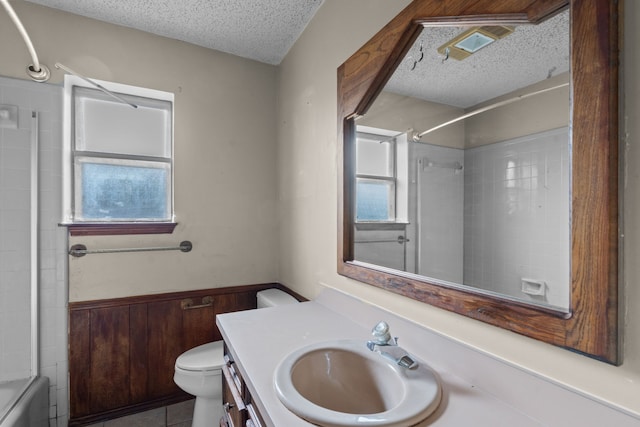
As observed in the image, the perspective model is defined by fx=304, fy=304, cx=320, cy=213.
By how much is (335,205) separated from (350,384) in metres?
0.81

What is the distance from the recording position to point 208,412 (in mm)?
1637

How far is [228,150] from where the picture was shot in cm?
216

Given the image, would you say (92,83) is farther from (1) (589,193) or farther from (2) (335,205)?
(1) (589,193)

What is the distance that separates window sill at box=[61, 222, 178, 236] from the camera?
1741 millimetres

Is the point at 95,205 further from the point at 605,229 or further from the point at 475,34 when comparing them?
the point at 605,229

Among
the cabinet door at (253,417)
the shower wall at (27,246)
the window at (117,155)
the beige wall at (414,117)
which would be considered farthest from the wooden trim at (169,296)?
the beige wall at (414,117)

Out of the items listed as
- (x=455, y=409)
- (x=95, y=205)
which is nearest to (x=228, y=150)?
(x=95, y=205)

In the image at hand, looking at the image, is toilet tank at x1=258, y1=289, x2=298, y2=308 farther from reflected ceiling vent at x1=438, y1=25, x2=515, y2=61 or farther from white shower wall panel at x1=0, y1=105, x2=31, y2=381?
reflected ceiling vent at x1=438, y1=25, x2=515, y2=61

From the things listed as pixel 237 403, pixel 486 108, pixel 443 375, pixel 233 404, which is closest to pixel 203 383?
pixel 233 404

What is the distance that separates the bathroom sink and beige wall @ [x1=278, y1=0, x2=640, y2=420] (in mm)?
175

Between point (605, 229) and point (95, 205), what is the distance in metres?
2.33

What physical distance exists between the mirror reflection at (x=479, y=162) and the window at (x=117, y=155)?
58.8 inches

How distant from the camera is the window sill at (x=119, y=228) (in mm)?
1741

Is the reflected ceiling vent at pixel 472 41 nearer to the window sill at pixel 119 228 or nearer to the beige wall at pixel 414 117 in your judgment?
the beige wall at pixel 414 117
